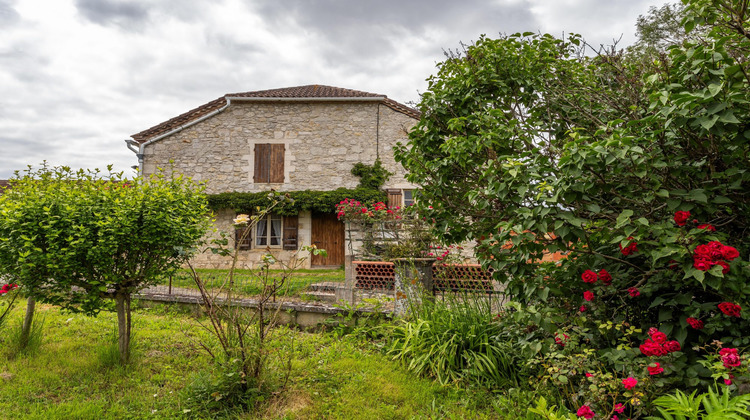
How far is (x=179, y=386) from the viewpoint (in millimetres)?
3180

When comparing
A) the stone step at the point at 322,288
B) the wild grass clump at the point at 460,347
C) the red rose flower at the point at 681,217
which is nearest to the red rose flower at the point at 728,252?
the red rose flower at the point at 681,217

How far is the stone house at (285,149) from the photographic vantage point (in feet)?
41.4

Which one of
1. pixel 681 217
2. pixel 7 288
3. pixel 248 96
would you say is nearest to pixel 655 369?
pixel 681 217

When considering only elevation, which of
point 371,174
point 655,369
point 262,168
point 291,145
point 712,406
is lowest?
point 712,406

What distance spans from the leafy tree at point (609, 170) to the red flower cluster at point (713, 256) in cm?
4

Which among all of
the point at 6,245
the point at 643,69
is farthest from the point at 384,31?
the point at 6,245

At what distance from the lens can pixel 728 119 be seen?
5.89 ft

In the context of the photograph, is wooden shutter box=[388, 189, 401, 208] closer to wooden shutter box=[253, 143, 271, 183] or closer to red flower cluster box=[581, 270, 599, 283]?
wooden shutter box=[253, 143, 271, 183]

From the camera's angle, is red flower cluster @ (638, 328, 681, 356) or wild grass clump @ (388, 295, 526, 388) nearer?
red flower cluster @ (638, 328, 681, 356)

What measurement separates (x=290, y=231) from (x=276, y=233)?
0.52 m

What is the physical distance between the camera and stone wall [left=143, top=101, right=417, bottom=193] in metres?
12.6

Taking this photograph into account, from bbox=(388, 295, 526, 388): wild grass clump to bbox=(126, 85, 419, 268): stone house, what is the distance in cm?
885

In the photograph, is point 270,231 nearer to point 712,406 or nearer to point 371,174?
point 371,174

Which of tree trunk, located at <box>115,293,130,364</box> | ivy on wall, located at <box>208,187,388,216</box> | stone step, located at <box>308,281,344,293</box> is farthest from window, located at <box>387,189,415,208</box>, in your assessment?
tree trunk, located at <box>115,293,130,364</box>
